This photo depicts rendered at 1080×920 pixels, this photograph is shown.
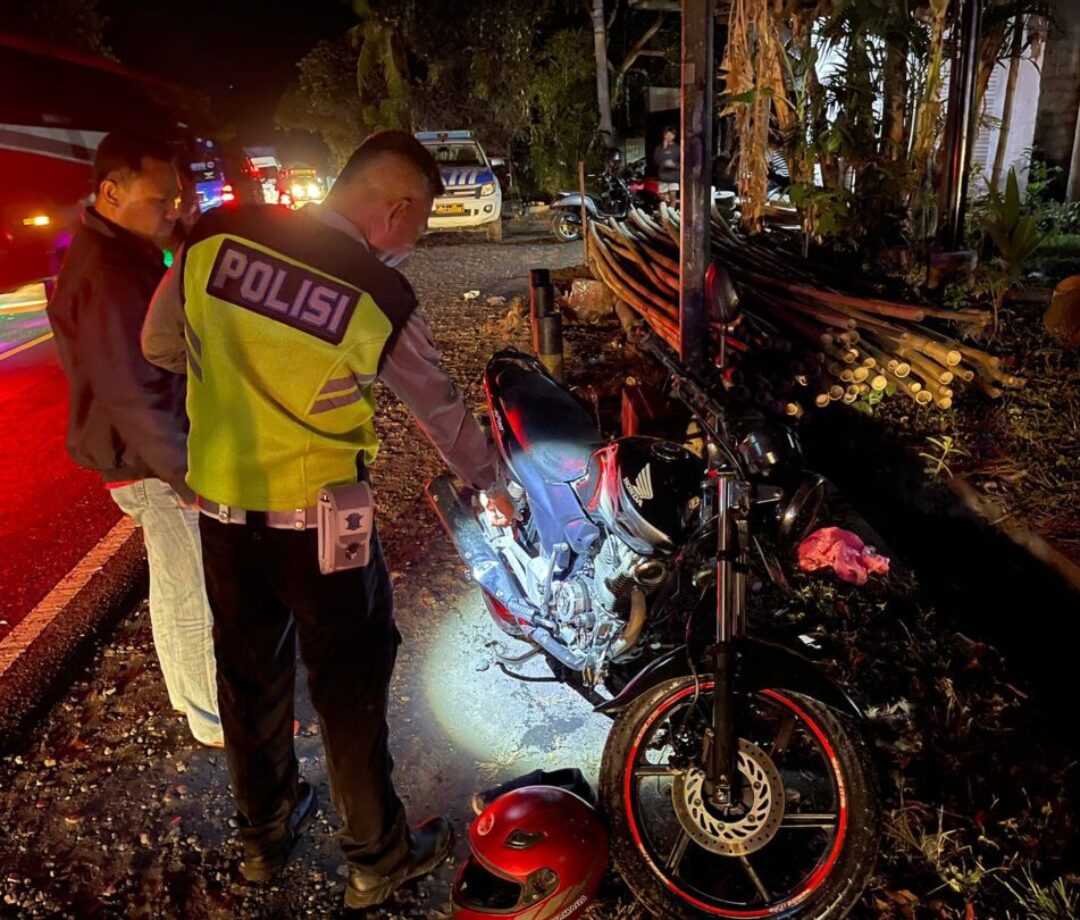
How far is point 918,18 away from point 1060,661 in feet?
22.4

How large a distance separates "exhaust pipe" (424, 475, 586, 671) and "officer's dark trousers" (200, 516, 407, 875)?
77 centimetres

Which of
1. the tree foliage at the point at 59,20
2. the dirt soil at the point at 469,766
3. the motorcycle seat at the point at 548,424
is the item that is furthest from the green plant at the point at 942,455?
the tree foliage at the point at 59,20

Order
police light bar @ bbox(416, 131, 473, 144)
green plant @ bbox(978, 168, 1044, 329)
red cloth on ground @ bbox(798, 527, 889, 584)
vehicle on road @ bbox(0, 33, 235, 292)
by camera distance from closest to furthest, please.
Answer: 1. red cloth on ground @ bbox(798, 527, 889, 584)
2. green plant @ bbox(978, 168, 1044, 329)
3. vehicle on road @ bbox(0, 33, 235, 292)
4. police light bar @ bbox(416, 131, 473, 144)

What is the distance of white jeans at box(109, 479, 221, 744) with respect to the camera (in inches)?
110

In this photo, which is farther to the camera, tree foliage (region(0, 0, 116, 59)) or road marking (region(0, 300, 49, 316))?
tree foliage (region(0, 0, 116, 59))

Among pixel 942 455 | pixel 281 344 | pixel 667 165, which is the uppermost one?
pixel 667 165

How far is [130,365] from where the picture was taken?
2504 millimetres

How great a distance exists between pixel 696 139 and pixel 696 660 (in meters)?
3.12

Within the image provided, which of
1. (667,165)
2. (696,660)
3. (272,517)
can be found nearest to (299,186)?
(667,165)

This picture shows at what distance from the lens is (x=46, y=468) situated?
564 centimetres

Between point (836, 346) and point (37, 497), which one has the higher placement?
point (836, 346)

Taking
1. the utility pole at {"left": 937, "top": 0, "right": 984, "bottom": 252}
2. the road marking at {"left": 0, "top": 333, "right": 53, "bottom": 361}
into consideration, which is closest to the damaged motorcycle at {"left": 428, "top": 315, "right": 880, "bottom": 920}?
the utility pole at {"left": 937, "top": 0, "right": 984, "bottom": 252}

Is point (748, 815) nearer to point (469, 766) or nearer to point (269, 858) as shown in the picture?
point (469, 766)

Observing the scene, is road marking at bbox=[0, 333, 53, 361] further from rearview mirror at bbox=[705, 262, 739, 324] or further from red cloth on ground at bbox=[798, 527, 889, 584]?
rearview mirror at bbox=[705, 262, 739, 324]
